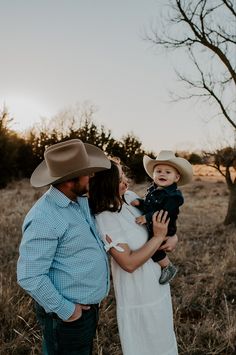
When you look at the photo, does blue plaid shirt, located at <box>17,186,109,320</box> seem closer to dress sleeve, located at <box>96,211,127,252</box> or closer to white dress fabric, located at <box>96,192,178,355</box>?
dress sleeve, located at <box>96,211,127,252</box>

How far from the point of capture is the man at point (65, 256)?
2.08 metres

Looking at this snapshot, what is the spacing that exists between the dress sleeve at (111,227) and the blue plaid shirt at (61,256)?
65 millimetres

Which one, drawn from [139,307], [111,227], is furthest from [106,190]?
[139,307]

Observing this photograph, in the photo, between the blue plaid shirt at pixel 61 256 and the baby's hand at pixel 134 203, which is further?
the baby's hand at pixel 134 203

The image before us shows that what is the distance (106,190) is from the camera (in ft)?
7.86

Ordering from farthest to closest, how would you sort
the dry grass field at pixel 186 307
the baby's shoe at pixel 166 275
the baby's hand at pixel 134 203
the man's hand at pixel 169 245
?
the dry grass field at pixel 186 307
the baby's hand at pixel 134 203
the man's hand at pixel 169 245
the baby's shoe at pixel 166 275

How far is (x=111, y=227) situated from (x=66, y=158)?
520 mm

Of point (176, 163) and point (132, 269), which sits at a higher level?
point (176, 163)

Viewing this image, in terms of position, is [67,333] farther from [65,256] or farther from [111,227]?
[111,227]

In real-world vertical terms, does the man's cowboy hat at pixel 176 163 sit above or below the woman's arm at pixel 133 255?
above

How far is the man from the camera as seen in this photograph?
2.08 meters

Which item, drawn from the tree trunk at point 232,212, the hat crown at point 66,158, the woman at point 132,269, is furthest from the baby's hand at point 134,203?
the tree trunk at point 232,212

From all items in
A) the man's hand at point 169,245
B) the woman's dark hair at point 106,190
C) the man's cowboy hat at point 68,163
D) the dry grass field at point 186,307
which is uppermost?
the man's cowboy hat at point 68,163

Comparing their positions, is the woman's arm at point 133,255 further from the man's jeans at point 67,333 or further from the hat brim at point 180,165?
the hat brim at point 180,165
